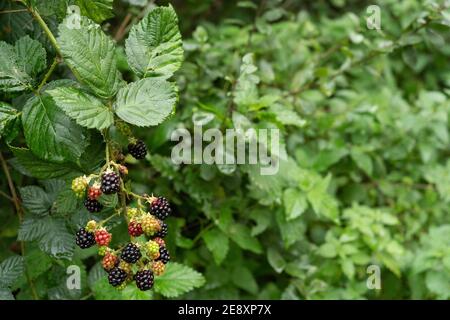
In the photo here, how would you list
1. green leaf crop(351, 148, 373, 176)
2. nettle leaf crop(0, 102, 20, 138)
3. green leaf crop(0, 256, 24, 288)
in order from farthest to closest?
green leaf crop(351, 148, 373, 176) → green leaf crop(0, 256, 24, 288) → nettle leaf crop(0, 102, 20, 138)

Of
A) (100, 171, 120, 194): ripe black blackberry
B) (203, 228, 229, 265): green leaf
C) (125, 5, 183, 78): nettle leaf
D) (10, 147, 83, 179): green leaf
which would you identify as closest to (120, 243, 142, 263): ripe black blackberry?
(100, 171, 120, 194): ripe black blackberry

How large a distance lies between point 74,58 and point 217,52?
1.04m

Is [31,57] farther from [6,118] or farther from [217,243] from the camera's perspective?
[217,243]

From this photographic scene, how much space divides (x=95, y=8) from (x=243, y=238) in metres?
0.95

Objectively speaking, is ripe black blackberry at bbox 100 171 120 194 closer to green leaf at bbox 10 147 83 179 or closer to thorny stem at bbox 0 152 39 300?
green leaf at bbox 10 147 83 179

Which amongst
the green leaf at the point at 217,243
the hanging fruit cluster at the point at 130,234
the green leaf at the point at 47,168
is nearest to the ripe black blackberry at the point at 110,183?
the hanging fruit cluster at the point at 130,234

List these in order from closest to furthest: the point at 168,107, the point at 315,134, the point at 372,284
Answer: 1. the point at 168,107
2. the point at 372,284
3. the point at 315,134

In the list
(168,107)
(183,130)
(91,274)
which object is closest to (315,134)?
(183,130)

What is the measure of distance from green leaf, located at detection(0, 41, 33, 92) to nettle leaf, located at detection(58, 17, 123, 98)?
144 millimetres

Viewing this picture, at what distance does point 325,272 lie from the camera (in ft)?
6.29

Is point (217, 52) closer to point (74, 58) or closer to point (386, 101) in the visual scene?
point (386, 101)

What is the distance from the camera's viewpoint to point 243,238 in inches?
72.2

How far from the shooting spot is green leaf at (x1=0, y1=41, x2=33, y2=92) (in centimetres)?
118

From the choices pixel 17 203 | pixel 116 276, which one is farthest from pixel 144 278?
pixel 17 203
